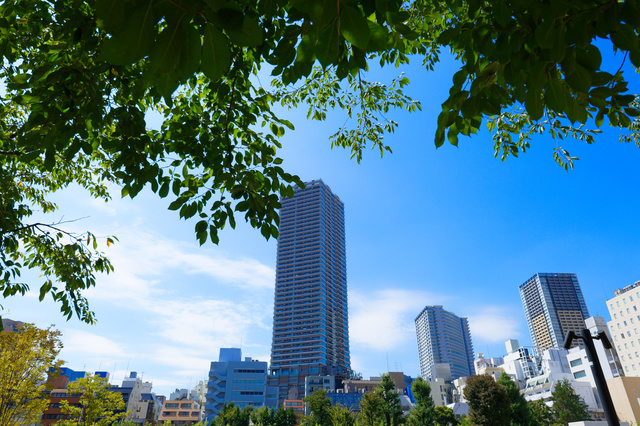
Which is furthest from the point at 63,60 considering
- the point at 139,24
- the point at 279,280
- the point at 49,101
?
the point at 279,280

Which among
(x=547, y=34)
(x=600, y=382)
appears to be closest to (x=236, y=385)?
(x=600, y=382)

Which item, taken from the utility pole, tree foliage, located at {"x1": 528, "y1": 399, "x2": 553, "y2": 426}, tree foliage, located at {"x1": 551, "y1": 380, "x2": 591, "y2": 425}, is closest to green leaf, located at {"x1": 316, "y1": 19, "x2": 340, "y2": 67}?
the utility pole

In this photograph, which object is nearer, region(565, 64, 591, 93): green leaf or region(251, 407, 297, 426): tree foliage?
region(565, 64, 591, 93): green leaf

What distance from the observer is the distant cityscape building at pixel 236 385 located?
271ft

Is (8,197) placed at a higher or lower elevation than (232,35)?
higher

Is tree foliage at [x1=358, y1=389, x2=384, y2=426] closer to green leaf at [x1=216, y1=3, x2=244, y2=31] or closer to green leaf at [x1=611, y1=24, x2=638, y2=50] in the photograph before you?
green leaf at [x1=611, y1=24, x2=638, y2=50]

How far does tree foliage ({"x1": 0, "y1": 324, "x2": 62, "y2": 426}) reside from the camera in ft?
45.9

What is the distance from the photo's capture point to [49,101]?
269 cm

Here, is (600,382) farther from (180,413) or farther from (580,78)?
(180,413)

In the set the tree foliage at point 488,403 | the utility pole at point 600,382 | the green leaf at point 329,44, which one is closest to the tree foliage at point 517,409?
the tree foliage at point 488,403

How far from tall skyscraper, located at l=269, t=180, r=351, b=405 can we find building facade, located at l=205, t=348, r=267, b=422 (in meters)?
22.5

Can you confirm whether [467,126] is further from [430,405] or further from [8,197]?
[430,405]

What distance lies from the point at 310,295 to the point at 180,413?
6433cm

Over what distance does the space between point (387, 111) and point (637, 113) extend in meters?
4.03
